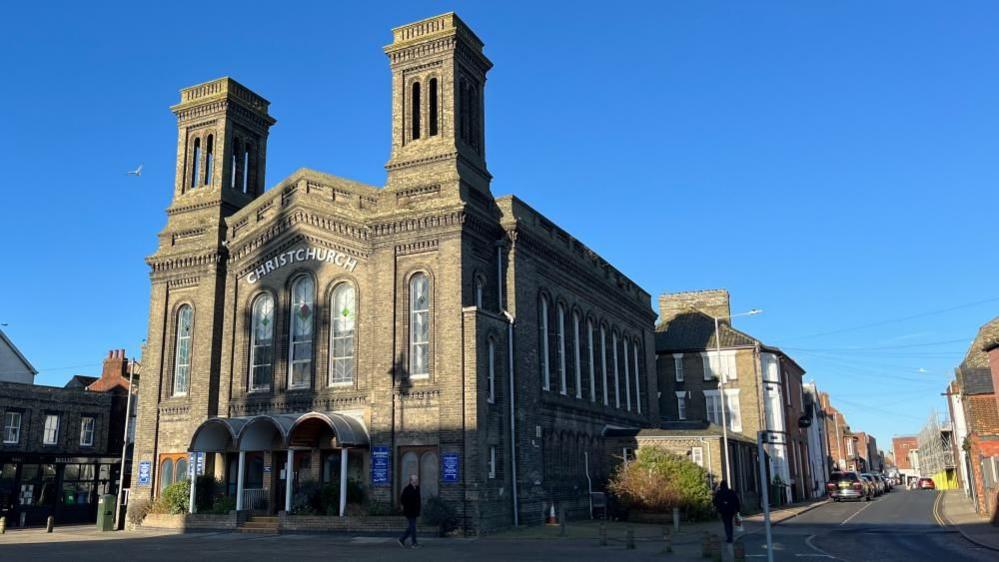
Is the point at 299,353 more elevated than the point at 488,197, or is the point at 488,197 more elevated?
the point at 488,197

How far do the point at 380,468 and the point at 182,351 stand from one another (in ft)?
37.2

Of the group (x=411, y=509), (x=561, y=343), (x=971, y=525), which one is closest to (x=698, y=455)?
(x=561, y=343)

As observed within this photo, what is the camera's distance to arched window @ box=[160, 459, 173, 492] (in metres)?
31.5

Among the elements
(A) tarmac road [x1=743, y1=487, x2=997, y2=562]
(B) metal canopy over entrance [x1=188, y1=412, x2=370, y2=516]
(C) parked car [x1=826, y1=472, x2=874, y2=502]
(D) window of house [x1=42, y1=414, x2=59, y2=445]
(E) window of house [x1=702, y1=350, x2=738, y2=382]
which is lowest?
(A) tarmac road [x1=743, y1=487, x2=997, y2=562]

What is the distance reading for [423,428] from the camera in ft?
87.4

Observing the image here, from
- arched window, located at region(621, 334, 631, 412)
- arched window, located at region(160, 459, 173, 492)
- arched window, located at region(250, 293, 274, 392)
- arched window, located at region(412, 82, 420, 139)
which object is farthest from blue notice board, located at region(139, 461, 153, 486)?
arched window, located at region(621, 334, 631, 412)

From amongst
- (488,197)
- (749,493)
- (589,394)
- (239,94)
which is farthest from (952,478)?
(239,94)

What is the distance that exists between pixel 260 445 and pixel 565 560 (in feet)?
46.5

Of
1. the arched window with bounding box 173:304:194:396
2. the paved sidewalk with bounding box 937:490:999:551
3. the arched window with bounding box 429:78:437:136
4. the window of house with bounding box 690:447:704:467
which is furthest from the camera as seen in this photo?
the window of house with bounding box 690:447:704:467

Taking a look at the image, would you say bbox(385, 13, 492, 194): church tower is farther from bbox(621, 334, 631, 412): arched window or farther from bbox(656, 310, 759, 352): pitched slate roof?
bbox(656, 310, 759, 352): pitched slate roof

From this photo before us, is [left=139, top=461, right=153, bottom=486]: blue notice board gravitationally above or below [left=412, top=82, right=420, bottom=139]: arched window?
below

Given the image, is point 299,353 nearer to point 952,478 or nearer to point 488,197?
point 488,197

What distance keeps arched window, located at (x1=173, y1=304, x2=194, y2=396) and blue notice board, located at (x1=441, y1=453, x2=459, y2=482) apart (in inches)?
490

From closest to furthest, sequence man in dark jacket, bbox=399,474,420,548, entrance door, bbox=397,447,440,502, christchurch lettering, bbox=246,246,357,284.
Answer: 1. man in dark jacket, bbox=399,474,420,548
2. entrance door, bbox=397,447,440,502
3. christchurch lettering, bbox=246,246,357,284
